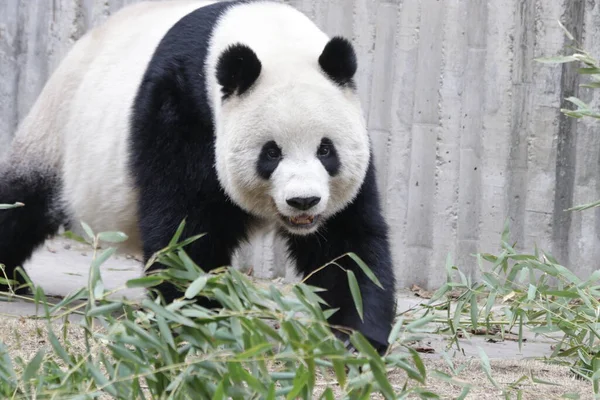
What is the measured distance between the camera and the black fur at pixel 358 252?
3502 millimetres

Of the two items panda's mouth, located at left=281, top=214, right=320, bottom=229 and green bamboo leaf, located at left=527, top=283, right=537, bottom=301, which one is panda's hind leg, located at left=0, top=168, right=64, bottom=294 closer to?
panda's mouth, located at left=281, top=214, right=320, bottom=229

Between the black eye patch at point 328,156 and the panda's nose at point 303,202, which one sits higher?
the black eye patch at point 328,156

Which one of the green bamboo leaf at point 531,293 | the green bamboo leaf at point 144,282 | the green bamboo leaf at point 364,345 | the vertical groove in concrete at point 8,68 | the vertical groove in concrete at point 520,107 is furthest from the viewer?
the vertical groove in concrete at point 8,68

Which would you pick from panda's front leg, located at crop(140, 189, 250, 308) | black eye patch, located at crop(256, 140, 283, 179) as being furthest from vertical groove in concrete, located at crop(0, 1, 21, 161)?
black eye patch, located at crop(256, 140, 283, 179)

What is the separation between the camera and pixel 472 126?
5645 millimetres

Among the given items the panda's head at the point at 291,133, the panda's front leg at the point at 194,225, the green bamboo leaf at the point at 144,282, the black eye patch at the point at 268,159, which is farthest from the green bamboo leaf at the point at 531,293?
the green bamboo leaf at the point at 144,282

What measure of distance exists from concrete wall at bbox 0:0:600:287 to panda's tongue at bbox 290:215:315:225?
2.30 metres

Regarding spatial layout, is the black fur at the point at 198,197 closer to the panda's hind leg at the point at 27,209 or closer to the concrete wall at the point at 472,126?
the panda's hind leg at the point at 27,209

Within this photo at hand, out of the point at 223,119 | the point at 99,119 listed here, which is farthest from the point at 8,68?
the point at 223,119

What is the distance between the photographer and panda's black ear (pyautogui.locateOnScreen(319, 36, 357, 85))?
3281 millimetres

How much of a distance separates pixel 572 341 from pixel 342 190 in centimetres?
98

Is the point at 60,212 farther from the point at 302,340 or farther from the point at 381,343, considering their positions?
the point at 302,340

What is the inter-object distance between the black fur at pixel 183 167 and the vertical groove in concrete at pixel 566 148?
108 inches

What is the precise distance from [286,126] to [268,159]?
0.47 feet
